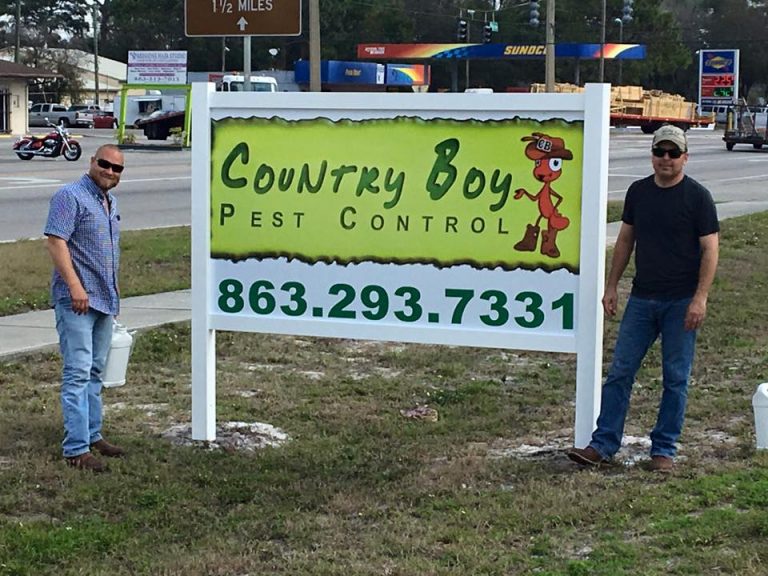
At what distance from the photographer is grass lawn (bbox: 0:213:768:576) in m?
4.93

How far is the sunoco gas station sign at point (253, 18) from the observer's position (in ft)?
35.8

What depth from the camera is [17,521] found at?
5.36m

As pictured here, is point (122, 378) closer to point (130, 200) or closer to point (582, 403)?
point (582, 403)

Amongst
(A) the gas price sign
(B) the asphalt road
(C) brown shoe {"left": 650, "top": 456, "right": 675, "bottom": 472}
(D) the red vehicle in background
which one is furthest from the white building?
(C) brown shoe {"left": 650, "top": 456, "right": 675, "bottom": 472}

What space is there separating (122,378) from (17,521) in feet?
6.38

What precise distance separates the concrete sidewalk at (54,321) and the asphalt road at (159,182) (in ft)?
17.7

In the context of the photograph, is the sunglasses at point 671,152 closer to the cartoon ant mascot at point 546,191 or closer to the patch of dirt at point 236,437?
the cartoon ant mascot at point 546,191

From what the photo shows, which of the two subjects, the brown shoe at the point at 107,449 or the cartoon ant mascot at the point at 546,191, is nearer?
the cartoon ant mascot at the point at 546,191

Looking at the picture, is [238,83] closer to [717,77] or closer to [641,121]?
[641,121]

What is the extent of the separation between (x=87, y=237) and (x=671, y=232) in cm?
276

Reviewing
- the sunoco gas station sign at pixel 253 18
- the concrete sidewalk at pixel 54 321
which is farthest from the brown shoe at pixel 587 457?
the sunoco gas station sign at pixel 253 18

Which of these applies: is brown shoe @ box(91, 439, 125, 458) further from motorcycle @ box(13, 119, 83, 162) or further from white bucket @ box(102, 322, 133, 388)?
motorcycle @ box(13, 119, 83, 162)

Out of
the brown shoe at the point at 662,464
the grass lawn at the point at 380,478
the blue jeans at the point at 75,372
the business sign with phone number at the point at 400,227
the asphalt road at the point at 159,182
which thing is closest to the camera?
the grass lawn at the point at 380,478

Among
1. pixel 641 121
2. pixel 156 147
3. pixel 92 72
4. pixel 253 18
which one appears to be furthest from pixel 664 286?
pixel 92 72
